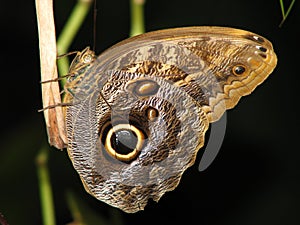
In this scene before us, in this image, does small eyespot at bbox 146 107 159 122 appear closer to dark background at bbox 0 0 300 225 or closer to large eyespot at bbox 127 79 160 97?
large eyespot at bbox 127 79 160 97

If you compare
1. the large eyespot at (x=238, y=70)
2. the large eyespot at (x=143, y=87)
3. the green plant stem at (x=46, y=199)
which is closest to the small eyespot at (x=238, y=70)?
the large eyespot at (x=238, y=70)

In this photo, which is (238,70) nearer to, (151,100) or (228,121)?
(151,100)

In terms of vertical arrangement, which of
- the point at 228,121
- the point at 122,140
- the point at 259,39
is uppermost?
the point at 228,121

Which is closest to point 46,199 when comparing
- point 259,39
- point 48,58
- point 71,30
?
point 71,30

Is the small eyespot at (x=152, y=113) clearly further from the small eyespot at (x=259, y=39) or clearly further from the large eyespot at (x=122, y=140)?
the small eyespot at (x=259, y=39)

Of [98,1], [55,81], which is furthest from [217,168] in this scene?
[55,81]

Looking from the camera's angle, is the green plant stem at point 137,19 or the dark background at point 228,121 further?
the dark background at point 228,121
